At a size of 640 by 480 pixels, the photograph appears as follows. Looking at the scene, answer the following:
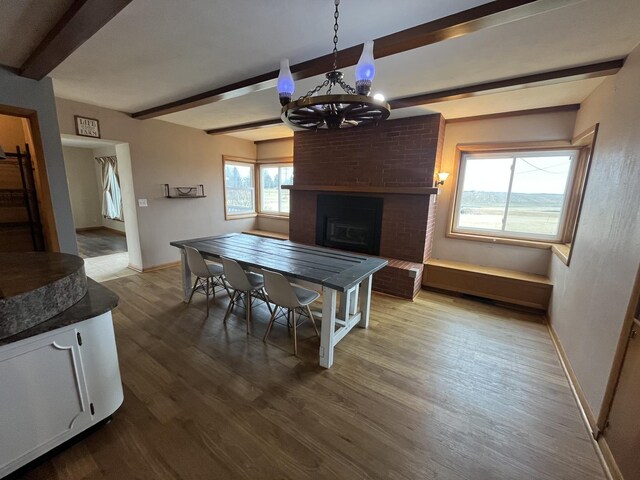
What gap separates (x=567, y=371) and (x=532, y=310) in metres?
1.26

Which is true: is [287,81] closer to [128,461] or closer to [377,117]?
[377,117]

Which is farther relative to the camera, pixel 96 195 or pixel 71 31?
pixel 96 195

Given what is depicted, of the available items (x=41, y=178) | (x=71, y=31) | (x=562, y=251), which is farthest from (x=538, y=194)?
(x=41, y=178)

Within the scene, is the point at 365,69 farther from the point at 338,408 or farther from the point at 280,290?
the point at 338,408

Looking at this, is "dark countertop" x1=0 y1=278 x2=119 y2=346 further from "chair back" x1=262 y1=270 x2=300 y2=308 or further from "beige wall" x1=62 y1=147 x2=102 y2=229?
"beige wall" x1=62 y1=147 x2=102 y2=229

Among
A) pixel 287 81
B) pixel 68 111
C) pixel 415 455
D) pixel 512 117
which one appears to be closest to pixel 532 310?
pixel 512 117

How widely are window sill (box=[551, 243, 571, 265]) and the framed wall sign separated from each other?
5.82 m

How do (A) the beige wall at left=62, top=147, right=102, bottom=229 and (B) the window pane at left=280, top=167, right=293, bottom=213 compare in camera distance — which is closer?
A: (B) the window pane at left=280, top=167, right=293, bottom=213

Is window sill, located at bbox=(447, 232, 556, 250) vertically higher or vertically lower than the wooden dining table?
higher

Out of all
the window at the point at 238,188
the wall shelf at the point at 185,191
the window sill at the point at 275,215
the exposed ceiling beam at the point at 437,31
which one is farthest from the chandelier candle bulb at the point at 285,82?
the window sill at the point at 275,215

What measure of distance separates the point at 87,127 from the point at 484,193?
5.50m

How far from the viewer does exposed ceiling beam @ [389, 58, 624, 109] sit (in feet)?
6.72

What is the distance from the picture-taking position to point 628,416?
1376mm

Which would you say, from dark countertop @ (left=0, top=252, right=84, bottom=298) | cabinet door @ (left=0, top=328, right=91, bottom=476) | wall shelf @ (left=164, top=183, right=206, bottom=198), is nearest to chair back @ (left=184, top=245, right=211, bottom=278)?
dark countertop @ (left=0, top=252, right=84, bottom=298)
